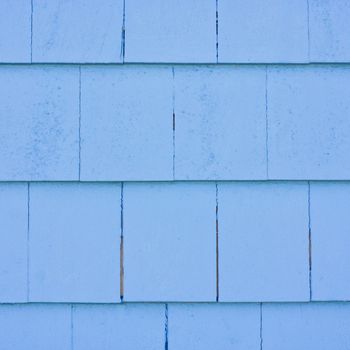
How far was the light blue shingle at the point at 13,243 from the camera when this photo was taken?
4.66 ft

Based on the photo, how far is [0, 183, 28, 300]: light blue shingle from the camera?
1419 mm

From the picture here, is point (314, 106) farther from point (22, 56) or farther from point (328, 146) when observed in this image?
point (22, 56)

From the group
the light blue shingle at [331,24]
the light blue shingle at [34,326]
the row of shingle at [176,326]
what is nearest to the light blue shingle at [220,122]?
the light blue shingle at [331,24]

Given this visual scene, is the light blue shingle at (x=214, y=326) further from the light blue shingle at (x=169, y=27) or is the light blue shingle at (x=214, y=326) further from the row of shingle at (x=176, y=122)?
the light blue shingle at (x=169, y=27)

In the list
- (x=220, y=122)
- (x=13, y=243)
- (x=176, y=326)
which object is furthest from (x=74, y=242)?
(x=220, y=122)

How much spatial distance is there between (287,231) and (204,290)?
32 cm

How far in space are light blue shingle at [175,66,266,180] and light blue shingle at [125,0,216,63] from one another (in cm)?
6

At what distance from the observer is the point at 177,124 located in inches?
56.1

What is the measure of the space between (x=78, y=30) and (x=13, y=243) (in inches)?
27.0

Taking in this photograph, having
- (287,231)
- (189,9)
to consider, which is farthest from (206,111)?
(287,231)

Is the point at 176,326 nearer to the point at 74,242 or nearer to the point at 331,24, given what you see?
the point at 74,242

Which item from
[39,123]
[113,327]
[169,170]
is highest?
[39,123]

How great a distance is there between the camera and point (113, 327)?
144 centimetres

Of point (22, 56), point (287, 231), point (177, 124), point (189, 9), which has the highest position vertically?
point (189, 9)
